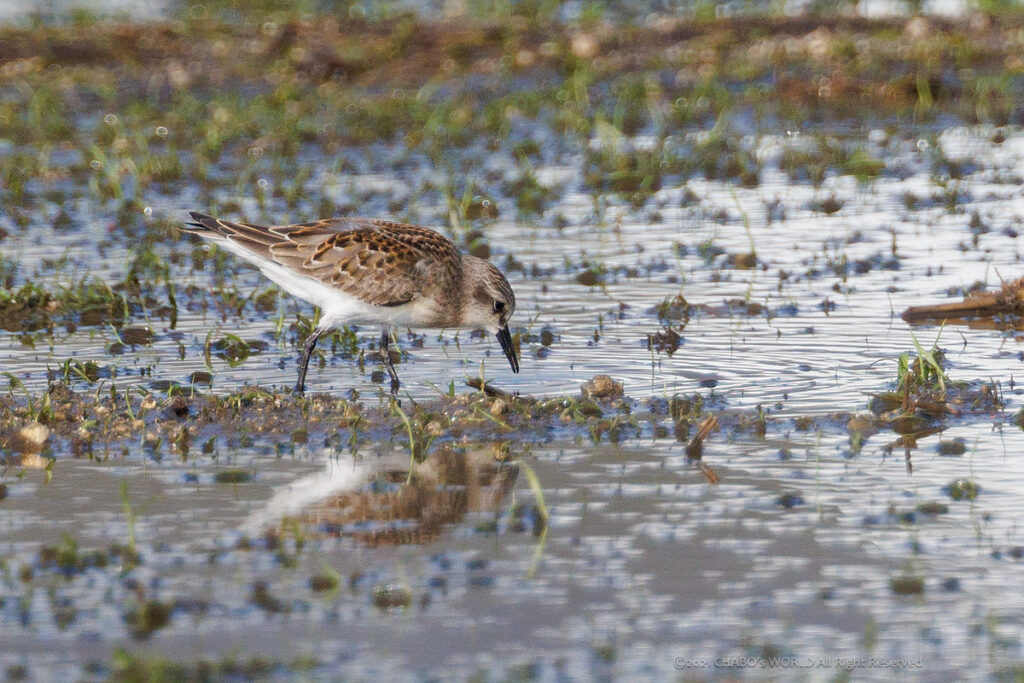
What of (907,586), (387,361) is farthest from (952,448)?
(387,361)

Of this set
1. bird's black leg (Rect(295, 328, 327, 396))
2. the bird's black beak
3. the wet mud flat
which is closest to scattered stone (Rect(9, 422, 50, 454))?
the wet mud flat

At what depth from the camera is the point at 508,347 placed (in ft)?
30.9

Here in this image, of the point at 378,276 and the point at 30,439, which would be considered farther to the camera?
the point at 378,276

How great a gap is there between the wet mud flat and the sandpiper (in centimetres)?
41

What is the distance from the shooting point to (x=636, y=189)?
15352mm

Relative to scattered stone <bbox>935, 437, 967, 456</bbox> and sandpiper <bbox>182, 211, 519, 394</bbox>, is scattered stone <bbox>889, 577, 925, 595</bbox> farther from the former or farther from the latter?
sandpiper <bbox>182, 211, 519, 394</bbox>

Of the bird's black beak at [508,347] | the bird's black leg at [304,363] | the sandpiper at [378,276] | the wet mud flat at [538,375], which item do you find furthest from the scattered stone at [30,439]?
the bird's black beak at [508,347]

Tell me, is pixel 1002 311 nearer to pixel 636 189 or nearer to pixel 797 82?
pixel 636 189

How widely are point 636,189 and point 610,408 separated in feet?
23.4

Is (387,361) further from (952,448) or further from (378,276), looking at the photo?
(952,448)

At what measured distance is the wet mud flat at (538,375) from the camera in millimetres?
5617

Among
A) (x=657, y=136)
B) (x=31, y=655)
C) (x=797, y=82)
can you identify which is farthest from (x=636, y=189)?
(x=31, y=655)

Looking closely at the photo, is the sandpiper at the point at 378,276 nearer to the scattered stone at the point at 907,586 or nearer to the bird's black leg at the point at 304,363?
the bird's black leg at the point at 304,363

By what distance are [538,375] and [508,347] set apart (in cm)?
29
